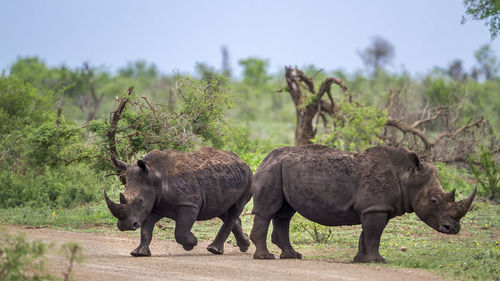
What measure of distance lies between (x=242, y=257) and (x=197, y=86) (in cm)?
531

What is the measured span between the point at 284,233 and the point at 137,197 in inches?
87.0

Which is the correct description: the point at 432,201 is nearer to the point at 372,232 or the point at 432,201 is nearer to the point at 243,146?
the point at 372,232

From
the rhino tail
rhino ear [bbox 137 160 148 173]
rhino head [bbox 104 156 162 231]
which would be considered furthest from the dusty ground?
rhino ear [bbox 137 160 148 173]

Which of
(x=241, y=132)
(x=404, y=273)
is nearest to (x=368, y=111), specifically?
(x=241, y=132)

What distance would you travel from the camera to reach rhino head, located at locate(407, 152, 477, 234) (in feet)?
30.9

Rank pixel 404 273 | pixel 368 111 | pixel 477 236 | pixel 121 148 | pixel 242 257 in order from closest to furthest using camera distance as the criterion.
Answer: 1. pixel 404 273
2. pixel 242 257
3. pixel 477 236
4. pixel 121 148
5. pixel 368 111

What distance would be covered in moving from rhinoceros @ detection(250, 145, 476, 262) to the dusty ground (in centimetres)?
60

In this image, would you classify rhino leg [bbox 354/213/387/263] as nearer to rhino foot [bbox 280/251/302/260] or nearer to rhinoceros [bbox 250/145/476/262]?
rhinoceros [bbox 250/145/476/262]

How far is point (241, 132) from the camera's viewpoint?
1564 centimetres

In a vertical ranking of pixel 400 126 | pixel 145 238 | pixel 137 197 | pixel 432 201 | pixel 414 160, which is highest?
pixel 400 126

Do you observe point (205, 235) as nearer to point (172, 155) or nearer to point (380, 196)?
point (172, 155)

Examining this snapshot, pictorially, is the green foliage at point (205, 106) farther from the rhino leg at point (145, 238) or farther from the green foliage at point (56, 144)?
the rhino leg at point (145, 238)

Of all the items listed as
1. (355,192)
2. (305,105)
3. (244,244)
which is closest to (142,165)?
(244,244)

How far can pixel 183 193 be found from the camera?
10.4 metres
